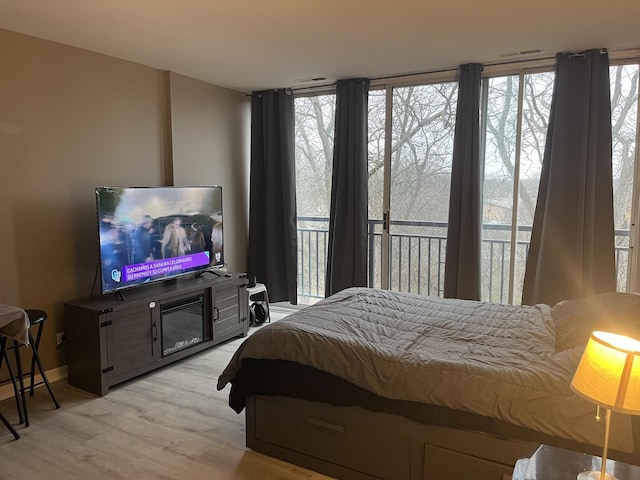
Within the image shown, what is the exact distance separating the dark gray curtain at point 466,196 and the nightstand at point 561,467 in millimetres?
2769

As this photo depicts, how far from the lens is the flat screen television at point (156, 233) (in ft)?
11.4

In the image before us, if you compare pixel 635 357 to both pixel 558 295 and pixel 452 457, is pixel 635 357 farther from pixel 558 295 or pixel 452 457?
pixel 558 295

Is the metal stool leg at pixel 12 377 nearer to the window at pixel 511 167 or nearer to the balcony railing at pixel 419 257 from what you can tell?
the balcony railing at pixel 419 257

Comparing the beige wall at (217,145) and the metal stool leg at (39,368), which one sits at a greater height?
the beige wall at (217,145)

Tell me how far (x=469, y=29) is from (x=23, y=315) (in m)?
3.35

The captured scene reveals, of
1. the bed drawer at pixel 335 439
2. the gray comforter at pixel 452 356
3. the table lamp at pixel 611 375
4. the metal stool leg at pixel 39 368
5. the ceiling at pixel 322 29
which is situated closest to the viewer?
the table lamp at pixel 611 375

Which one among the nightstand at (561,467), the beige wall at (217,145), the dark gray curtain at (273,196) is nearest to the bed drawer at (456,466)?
the nightstand at (561,467)

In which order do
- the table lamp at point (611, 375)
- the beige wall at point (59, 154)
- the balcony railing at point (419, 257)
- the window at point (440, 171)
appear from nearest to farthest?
1. the table lamp at point (611, 375)
2. the beige wall at point (59, 154)
3. the window at point (440, 171)
4. the balcony railing at point (419, 257)

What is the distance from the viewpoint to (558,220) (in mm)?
3812

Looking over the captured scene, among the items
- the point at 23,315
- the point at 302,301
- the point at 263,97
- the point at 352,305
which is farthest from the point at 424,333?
the point at 263,97

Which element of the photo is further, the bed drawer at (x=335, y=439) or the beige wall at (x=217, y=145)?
the beige wall at (x=217, y=145)

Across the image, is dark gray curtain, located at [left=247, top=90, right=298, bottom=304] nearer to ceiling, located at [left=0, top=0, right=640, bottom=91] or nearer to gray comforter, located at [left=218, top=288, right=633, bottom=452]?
ceiling, located at [left=0, top=0, right=640, bottom=91]

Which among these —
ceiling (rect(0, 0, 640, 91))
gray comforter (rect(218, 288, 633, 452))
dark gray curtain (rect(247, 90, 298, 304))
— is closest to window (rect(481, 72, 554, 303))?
ceiling (rect(0, 0, 640, 91))

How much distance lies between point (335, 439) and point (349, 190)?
9.26 ft
